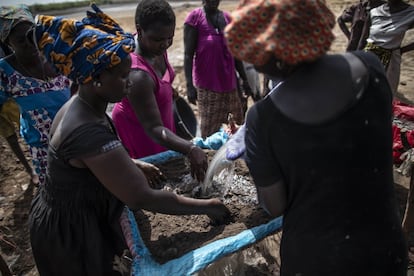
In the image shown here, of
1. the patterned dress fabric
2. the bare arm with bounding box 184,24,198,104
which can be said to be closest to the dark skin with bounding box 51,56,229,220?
the patterned dress fabric

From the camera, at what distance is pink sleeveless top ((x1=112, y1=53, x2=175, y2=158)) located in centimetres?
216

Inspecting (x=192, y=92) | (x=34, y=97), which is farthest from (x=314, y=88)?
(x=192, y=92)

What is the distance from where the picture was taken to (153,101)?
1.95 metres

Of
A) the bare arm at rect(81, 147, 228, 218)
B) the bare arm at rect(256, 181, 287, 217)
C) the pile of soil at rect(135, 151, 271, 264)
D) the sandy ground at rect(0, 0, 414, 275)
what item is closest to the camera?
the bare arm at rect(256, 181, 287, 217)

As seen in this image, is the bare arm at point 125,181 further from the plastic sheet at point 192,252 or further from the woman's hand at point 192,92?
the woman's hand at point 192,92

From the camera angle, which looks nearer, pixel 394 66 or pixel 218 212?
pixel 218 212

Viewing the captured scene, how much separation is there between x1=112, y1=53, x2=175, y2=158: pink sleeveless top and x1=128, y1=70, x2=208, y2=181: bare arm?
0.44 ft

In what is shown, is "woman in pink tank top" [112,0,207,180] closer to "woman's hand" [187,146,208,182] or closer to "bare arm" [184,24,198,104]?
"woman's hand" [187,146,208,182]

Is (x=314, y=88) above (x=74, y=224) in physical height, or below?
above

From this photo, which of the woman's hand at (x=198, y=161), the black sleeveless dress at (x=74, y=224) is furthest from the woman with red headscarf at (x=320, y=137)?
the woman's hand at (x=198, y=161)

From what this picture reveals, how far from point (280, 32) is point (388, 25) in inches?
132

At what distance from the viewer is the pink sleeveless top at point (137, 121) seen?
2161 millimetres

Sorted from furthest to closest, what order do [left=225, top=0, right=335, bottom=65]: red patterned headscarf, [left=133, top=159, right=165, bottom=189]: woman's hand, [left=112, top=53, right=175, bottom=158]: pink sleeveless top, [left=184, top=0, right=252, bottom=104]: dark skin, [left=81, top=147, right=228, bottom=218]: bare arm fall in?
[left=184, top=0, right=252, bottom=104]: dark skin, [left=112, top=53, right=175, bottom=158]: pink sleeveless top, [left=133, top=159, right=165, bottom=189]: woman's hand, [left=81, top=147, right=228, bottom=218]: bare arm, [left=225, top=0, right=335, bottom=65]: red patterned headscarf

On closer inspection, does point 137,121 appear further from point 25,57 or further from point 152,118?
point 25,57
